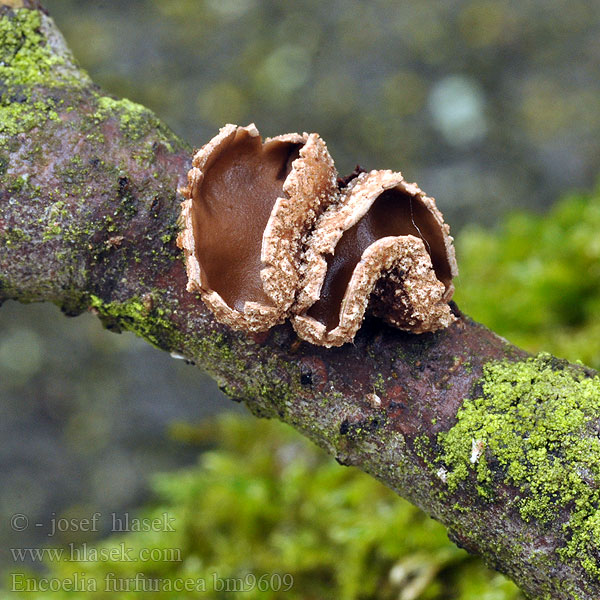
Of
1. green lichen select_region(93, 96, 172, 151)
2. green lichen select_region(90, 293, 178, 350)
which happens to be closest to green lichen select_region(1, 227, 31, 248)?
green lichen select_region(90, 293, 178, 350)

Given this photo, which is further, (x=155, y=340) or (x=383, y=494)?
(x=383, y=494)

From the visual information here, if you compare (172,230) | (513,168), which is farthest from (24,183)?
(513,168)

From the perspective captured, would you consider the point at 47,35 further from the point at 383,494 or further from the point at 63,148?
the point at 383,494

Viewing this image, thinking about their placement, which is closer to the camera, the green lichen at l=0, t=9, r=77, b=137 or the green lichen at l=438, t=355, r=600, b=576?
the green lichen at l=438, t=355, r=600, b=576

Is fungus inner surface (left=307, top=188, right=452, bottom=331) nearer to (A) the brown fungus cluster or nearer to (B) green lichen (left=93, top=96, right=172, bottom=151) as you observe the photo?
(A) the brown fungus cluster

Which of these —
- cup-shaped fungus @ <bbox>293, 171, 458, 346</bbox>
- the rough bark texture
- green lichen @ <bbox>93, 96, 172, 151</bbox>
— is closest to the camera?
cup-shaped fungus @ <bbox>293, 171, 458, 346</bbox>

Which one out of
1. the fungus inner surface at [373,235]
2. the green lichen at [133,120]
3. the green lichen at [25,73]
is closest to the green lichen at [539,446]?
the fungus inner surface at [373,235]

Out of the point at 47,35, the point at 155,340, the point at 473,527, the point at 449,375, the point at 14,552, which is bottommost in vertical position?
the point at 14,552
